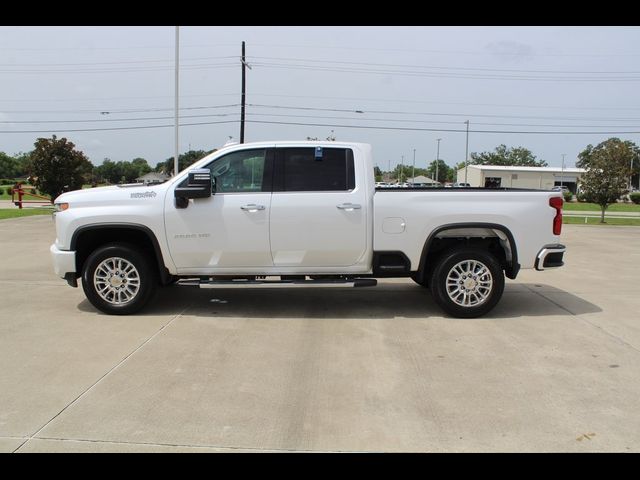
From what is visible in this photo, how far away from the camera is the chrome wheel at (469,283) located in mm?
6203

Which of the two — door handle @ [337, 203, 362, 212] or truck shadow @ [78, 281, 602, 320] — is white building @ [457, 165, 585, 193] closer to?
truck shadow @ [78, 281, 602, 320]

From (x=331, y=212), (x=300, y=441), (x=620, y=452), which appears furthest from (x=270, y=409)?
(x=331, y=212)

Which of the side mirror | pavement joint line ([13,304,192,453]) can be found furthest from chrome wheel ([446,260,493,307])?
pavement joint line ([13,304,192,453])

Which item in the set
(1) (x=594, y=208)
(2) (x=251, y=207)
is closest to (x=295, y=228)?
(2) (x=251, y=207)

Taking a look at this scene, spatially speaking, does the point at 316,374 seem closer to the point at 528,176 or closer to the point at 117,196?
the point at 117,196

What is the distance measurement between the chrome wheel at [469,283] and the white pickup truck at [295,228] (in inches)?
0.5

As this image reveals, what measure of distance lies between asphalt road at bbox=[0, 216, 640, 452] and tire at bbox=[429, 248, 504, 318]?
0.60 ft

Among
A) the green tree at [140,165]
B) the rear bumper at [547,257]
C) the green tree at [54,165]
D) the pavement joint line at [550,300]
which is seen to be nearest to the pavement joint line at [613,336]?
the pavement joint line at [550,300]

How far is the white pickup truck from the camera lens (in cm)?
605

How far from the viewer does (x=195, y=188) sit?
19.3ft

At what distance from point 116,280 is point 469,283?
4145 millimetres

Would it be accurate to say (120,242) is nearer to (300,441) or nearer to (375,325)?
(375,325)
